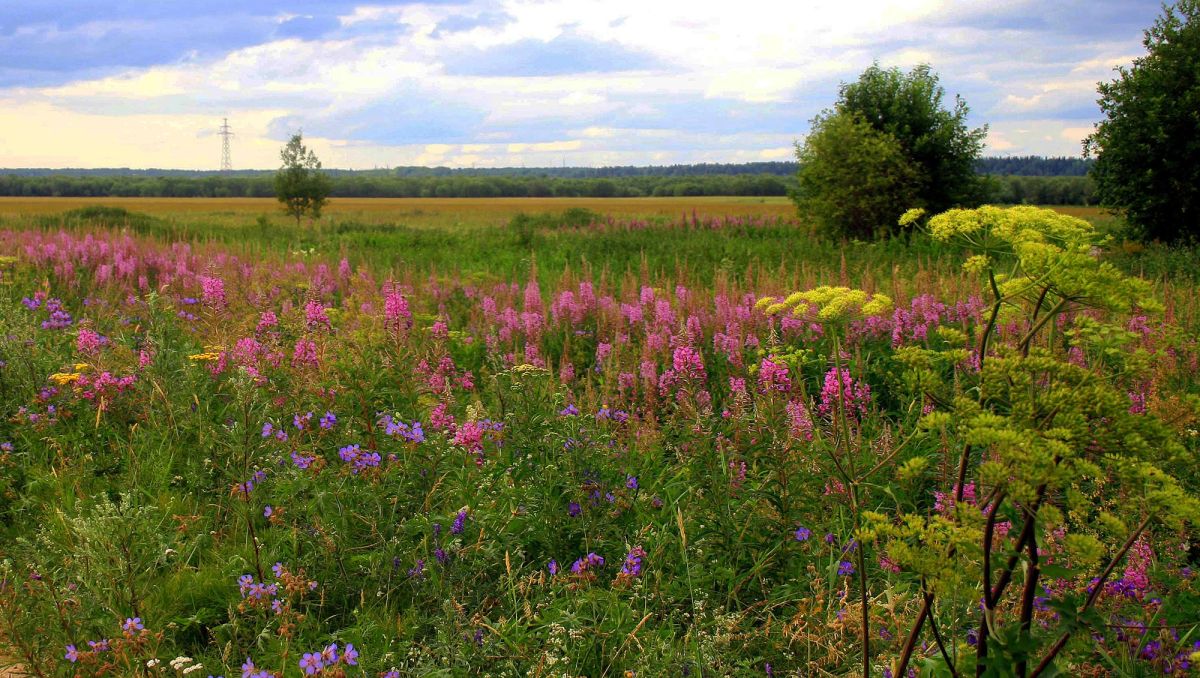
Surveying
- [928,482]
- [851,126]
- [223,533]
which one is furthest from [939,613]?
[851,126]

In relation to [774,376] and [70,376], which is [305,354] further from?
[774,376]

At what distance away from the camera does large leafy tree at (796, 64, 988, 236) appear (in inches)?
901

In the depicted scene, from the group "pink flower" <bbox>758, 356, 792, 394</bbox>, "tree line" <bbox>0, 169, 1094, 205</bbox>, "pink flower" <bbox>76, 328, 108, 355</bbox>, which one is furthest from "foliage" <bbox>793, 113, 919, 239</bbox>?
"tree line" <bbox>0, 169, 1094, 205</bbox>

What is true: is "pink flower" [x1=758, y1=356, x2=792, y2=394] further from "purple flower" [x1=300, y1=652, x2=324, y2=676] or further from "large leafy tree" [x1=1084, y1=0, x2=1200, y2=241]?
"large leafy tree" [x1=1084, y1=0, x2=1200, y2=241]

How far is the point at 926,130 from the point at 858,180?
4.29 meters

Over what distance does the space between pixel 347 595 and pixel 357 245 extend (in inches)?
842

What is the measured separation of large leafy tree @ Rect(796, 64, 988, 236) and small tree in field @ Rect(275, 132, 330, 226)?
28018mm

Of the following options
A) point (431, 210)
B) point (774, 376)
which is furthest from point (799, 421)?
point (431, 210)

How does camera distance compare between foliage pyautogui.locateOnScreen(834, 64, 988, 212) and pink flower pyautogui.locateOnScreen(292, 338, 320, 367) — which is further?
foliage pyautogui.locateOnScreen(834, 64, 988, 212)

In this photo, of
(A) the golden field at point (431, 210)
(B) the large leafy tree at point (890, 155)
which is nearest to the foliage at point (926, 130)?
(B) the large leafy tree at point (890, 155)

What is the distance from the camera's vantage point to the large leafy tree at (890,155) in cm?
2289

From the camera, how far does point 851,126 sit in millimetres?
23016

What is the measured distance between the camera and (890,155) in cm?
2270

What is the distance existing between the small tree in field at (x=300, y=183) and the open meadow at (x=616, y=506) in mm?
39842
